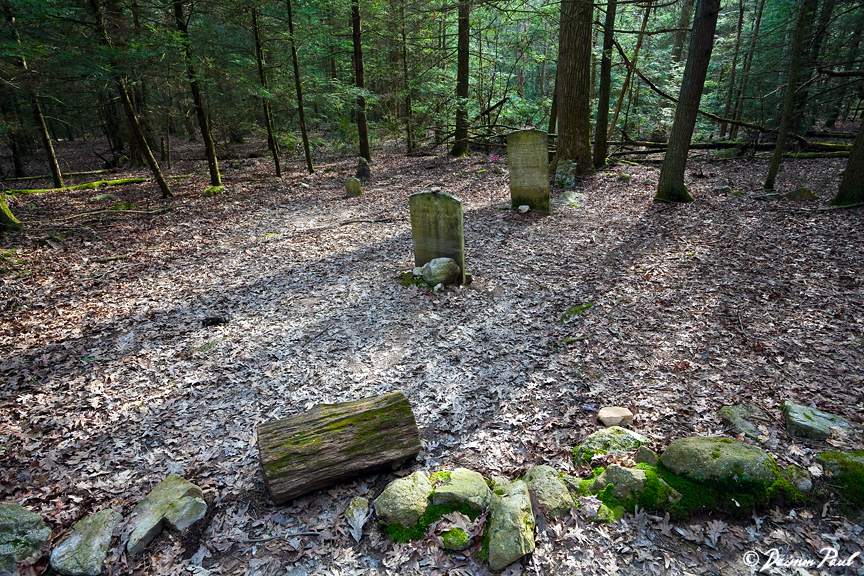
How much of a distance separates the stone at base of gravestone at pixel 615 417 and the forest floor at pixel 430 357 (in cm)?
17

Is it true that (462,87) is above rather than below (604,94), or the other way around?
above

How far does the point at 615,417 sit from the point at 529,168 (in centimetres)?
761

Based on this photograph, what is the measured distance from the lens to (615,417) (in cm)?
410

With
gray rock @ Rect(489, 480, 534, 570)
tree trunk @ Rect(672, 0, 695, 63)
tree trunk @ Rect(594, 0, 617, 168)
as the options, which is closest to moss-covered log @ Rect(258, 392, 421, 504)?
gray rock @ Rect(489, 480, 534, 570)

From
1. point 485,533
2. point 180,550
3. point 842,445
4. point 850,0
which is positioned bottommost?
point 180,550

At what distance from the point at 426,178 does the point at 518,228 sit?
23.3 feet

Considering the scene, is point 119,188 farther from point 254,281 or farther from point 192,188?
point 254,281

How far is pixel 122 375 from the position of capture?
17.3 ft

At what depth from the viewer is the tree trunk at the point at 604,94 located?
41.3 ft

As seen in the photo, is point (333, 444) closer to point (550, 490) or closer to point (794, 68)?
point (550, 490)

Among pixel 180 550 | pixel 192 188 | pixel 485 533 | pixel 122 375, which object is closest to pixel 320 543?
pixel 180 550

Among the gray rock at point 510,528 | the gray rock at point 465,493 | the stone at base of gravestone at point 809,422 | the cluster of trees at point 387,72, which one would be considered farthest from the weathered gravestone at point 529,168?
the gray rock at point 510,528

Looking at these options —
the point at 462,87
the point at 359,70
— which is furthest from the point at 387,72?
the point at 359,70

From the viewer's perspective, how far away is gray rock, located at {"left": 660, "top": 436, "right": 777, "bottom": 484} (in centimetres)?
299
